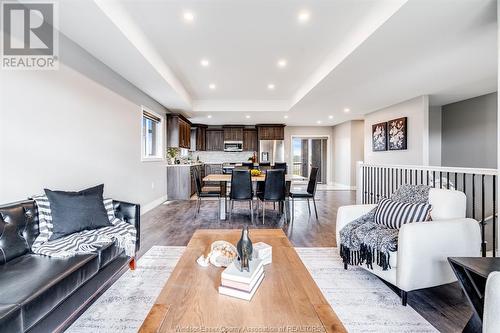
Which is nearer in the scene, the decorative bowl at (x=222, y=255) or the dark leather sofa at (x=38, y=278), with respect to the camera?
the dark leather sofa at (x=38, y=278)

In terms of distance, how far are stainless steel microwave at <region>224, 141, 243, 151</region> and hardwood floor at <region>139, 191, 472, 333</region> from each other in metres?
3.03

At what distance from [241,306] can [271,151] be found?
24.0 feet

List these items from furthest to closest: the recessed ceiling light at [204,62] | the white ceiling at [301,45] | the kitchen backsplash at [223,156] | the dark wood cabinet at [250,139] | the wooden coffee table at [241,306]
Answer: the kitchen backsplash at [223,156] → the dark wood cabinet at [250,139] → the recessed ceiling light at [204,62] → the white ceiling at [301,45] → the wooden coffee table at [241,306]

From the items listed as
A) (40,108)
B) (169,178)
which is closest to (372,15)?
(40,108)

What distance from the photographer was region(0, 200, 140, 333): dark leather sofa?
1.13 m

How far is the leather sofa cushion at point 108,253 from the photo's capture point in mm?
1737

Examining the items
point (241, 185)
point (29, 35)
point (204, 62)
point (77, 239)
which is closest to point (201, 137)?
point (204, 62)

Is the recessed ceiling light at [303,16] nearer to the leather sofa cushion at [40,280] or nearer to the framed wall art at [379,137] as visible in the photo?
the leather sofa cushion at [40,280]

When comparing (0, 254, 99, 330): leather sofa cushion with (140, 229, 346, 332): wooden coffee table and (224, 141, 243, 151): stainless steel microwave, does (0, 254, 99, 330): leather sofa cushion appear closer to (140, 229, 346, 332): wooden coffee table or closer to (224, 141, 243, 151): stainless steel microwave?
(140, 229, 346, 332): wooden coffee table

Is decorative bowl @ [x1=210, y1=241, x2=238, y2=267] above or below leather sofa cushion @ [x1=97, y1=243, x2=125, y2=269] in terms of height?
above

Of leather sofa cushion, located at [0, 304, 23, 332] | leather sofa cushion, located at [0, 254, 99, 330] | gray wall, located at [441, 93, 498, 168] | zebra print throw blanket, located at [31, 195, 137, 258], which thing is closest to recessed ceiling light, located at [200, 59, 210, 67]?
zebra print throw blanket, located at [31, 195, 137, 258]

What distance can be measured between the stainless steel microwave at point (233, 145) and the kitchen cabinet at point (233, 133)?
0.39 feet

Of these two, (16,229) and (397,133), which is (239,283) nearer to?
(16,229)

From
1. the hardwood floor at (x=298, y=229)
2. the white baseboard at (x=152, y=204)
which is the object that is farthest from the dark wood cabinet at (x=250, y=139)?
the white baseboard at (x=152, y=204)
